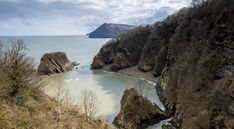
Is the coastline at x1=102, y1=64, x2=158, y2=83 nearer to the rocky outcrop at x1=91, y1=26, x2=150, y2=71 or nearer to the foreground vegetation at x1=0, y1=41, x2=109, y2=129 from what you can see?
the rocky outcrop at x1=91, y1=26, x2=150, y2=71

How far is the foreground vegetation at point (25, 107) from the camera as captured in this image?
535 inches

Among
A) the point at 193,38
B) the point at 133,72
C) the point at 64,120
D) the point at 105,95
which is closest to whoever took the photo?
the point at 64,120

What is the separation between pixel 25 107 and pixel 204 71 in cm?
2082

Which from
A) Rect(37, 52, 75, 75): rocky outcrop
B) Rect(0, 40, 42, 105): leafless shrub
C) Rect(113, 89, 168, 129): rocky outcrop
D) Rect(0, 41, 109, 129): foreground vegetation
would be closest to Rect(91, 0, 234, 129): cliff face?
Rect(113, 89, 168, 129): rocky outcrop

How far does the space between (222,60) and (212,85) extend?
2975 millimetres

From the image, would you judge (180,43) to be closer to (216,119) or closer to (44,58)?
(216,119)

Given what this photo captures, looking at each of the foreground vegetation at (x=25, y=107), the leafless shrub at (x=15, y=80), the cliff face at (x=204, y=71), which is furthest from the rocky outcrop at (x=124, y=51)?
the leafless shrub at (x=15, y=80)

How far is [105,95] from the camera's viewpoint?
1973 inches

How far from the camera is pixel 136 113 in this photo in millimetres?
35156

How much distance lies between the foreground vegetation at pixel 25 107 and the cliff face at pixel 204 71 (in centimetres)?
1052

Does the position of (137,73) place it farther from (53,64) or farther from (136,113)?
(136,113)

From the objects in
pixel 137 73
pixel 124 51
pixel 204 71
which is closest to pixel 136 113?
pixel 204 71

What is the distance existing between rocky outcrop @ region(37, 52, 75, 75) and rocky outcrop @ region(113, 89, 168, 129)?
1944 inches

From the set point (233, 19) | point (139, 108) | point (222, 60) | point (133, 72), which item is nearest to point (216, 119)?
point (222, 60)
